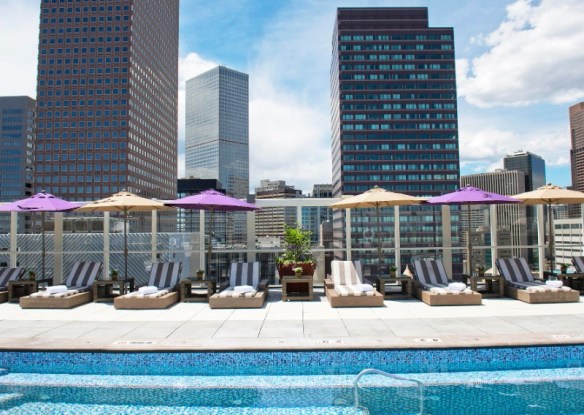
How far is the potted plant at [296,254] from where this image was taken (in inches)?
336

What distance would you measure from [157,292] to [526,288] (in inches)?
266

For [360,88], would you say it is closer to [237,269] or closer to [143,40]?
[143,40]

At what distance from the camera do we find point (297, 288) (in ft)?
27.8

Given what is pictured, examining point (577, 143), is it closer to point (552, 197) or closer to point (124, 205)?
point (552, 197)

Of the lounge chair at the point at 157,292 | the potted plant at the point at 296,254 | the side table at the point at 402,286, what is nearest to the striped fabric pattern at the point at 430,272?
the side table at the point at 402,286

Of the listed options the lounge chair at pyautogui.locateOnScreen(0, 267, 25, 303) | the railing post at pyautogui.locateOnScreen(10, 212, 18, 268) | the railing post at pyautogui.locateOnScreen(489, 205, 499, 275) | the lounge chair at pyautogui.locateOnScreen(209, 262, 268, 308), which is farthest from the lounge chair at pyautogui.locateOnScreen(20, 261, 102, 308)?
the railing post at pyautogui.locateOnScreen(489, 205, 499, 275)

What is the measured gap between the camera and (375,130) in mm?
121250

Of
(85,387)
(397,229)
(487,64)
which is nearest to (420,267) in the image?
(397,229)

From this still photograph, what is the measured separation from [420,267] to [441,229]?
1.87 m

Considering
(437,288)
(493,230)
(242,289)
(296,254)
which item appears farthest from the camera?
(493,230)

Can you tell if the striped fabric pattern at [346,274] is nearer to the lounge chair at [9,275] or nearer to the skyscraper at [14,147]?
the lounge chair at [9,275]

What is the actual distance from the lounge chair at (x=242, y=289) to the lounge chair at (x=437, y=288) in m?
3.01

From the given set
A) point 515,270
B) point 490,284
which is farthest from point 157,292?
point 515,270

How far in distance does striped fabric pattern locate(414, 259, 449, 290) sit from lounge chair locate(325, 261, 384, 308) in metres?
→ 1.10
